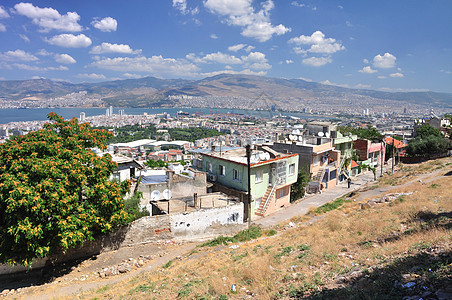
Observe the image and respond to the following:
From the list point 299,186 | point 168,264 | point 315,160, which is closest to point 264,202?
point 299,186

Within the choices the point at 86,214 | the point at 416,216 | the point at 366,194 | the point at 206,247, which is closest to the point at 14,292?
the point at 86,214

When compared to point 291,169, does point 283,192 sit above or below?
below

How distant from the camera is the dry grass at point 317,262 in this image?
7793mm

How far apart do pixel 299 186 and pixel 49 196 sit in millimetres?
20518

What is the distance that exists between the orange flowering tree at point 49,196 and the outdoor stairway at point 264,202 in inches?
408

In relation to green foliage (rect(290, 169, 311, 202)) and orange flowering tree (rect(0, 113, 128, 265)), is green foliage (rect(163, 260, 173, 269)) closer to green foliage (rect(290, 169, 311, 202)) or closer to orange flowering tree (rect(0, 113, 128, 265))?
orange flowering tree (rect(0, 113, 128, 265))

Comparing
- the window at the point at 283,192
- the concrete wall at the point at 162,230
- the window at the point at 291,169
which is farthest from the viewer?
the window at the point at 291,169

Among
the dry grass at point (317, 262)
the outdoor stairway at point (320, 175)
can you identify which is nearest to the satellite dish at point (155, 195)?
the dry grass at point (317, 262)

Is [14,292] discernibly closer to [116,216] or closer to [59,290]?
[59,290]

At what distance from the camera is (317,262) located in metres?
9.71

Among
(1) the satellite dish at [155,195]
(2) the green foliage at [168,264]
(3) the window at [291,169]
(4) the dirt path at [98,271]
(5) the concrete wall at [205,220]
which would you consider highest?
(3) the window at [291,169]

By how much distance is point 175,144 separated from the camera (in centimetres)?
11838

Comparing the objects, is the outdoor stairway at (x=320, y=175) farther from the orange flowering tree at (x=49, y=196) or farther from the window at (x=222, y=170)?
the orange flowering tree at (x=49, y=196)

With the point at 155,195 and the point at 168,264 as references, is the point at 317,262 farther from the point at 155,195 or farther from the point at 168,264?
the point at 155,195
